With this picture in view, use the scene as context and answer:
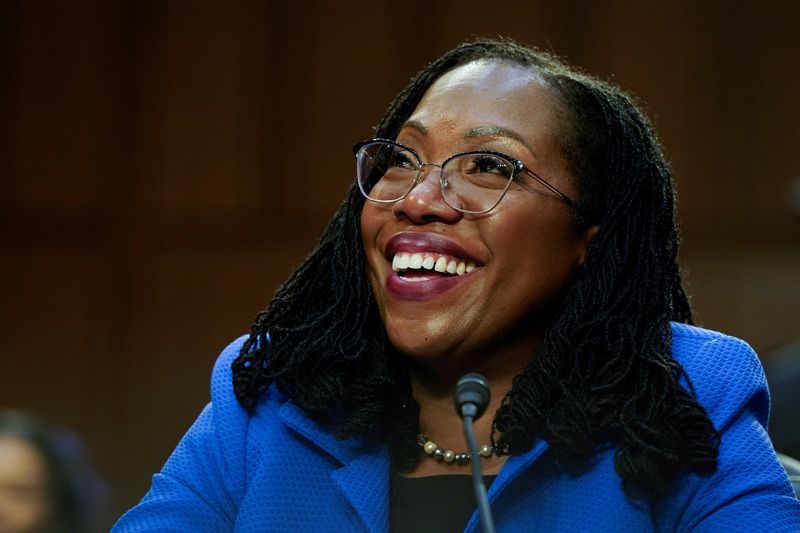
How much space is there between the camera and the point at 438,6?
4.03 m

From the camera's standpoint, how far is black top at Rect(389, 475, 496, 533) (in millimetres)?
1709

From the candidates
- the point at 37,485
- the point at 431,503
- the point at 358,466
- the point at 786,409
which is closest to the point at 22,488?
the point at 37,485

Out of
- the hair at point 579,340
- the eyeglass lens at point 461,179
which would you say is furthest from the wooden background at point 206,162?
the eyeglass lens at point 461,179

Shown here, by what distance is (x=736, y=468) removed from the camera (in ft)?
5.17

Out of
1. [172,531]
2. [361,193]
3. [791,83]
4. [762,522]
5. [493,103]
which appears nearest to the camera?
[762,522]

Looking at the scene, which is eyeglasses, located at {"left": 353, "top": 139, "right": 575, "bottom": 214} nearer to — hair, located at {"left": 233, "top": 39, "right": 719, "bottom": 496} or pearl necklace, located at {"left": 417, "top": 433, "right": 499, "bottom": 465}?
hair, located at {"left": 233, "top": 39, "right": 719, "bottom": 496}

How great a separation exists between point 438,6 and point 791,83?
1342mm

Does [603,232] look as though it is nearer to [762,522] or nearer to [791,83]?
[762,522]

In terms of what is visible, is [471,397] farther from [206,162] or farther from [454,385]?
[206,162]

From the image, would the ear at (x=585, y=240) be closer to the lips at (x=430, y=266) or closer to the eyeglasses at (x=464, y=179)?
the eyeglasses at (x=464, y=179)

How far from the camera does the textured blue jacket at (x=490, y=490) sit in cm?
157

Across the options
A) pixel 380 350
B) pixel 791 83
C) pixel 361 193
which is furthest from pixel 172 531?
pixel 791 83

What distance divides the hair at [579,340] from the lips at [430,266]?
0.18m

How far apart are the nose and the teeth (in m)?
0.06
